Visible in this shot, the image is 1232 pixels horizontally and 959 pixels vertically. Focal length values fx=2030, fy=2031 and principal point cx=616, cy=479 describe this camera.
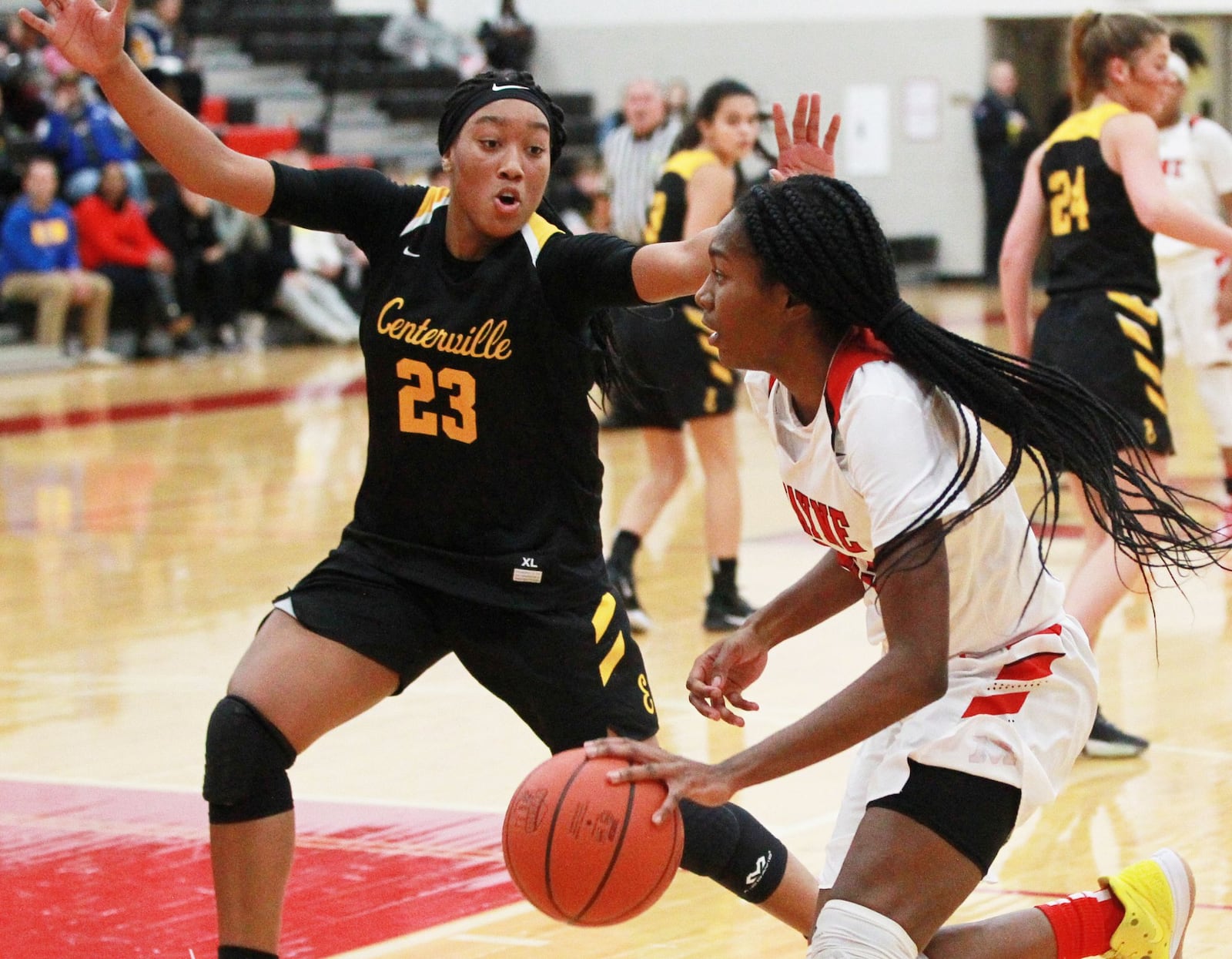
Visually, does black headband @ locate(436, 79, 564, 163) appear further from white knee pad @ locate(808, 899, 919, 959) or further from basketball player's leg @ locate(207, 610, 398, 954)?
white knee pad @ locate(808, 899, 919, 959)

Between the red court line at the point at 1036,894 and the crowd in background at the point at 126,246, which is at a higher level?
the crowd in background at the point at 126,246

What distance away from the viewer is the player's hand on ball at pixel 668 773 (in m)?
2.97

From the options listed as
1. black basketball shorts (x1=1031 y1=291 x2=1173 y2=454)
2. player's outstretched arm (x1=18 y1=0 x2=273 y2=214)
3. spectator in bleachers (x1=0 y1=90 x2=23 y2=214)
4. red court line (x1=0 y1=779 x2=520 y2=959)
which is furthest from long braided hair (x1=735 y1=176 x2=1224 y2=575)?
spectator in bleachers (x1=0 y1=90 x2=23 y2=214)

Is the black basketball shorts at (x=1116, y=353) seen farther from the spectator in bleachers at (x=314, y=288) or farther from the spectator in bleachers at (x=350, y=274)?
the spectator in bleachers at (x=350, y=274)

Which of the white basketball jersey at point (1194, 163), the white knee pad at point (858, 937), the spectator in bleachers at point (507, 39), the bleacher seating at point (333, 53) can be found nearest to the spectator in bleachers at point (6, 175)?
the bleacher seating at point (333, 53)

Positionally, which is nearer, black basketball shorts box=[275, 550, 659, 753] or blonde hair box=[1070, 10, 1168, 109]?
black basketball shorts box=[275, 550, 659, 753]

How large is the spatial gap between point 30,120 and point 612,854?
1624cm

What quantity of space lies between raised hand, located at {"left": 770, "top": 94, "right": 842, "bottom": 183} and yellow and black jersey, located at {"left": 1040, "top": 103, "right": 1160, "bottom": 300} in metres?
2.25

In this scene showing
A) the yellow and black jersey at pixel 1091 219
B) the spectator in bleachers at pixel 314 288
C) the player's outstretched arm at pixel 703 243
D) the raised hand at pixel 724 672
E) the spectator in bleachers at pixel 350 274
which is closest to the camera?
the raised hand at pixel 724 672

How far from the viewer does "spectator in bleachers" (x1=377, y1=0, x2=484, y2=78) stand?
78.2 feet

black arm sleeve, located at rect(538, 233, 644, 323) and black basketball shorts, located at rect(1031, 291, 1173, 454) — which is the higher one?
black arm sleeve, located at rect(538, 233, 644, 323)

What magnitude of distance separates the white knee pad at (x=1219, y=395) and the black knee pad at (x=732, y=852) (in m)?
5.23

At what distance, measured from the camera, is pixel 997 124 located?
22.6 m

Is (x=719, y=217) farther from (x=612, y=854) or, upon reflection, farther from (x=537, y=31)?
(x=537, y=31)
